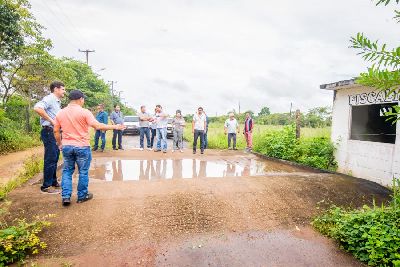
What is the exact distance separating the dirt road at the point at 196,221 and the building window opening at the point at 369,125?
2474mm

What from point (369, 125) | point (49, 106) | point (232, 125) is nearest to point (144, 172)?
point (49, 106)

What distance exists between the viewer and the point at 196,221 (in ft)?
15.2

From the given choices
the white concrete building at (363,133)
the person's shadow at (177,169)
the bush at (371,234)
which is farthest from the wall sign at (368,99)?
the person's shadow at (177,169)

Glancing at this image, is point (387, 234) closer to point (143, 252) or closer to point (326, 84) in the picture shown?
point (143, 252)

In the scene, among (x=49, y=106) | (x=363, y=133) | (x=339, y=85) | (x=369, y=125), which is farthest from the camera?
(x=369, y=125)

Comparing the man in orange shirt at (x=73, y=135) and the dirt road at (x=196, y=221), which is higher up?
the man in orange shirt at (x=73, y=135)

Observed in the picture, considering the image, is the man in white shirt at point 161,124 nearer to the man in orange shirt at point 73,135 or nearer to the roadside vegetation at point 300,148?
the roadside vegetation at point 300,148

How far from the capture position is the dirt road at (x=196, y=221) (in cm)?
375

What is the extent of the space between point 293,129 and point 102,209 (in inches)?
349

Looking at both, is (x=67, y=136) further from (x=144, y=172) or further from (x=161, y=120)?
(x=161, y=120)

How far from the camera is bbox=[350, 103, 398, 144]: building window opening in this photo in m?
9.02

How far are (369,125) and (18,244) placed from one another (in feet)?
33.1

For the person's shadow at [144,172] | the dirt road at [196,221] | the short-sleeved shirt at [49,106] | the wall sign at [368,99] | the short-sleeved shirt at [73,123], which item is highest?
the wall sign at [368,99]

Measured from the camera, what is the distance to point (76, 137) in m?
4.63
